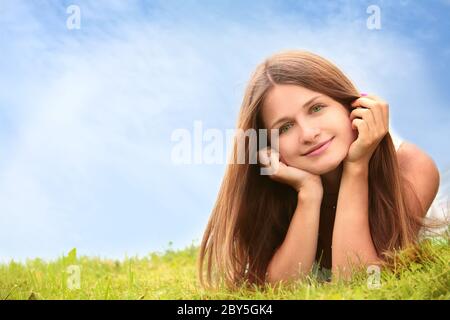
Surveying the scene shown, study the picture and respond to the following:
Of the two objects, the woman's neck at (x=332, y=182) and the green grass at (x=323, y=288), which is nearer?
the green grass at (x=323, y=288)

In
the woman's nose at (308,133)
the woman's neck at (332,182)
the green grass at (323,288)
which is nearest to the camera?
the green grass at (323,288)

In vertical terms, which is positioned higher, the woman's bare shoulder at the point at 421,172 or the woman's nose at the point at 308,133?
the woman's nose at the point at 308,133

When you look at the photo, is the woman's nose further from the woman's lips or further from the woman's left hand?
the woman's left hand

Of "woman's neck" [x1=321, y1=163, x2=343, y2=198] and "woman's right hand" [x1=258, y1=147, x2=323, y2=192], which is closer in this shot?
"woman's right hand" [x1=258, y1=147, x2=323, y2=192]

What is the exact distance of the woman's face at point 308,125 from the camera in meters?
2.66

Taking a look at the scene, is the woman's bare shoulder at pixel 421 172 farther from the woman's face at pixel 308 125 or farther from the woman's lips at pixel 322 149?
the woman's lips at pixel 322 149

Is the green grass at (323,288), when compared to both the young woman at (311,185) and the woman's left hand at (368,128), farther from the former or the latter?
the woman's left hand at (368,128)

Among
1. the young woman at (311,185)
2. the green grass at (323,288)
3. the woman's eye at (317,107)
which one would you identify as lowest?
the green grass at (323,288)

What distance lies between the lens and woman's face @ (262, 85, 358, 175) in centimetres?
266

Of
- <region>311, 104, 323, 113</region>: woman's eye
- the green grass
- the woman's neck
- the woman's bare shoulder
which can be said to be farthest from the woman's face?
the green grass

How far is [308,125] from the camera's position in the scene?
104 inches

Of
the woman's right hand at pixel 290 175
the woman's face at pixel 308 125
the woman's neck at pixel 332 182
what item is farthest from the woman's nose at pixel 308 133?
the woman's neck at pixel 332 182

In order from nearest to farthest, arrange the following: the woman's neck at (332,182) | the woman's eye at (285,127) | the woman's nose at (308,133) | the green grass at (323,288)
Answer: the green grass at (323,288)
the woman's nose at (308,133)
the woman's eye at (285,127)
the woman's neck at (332,182)
